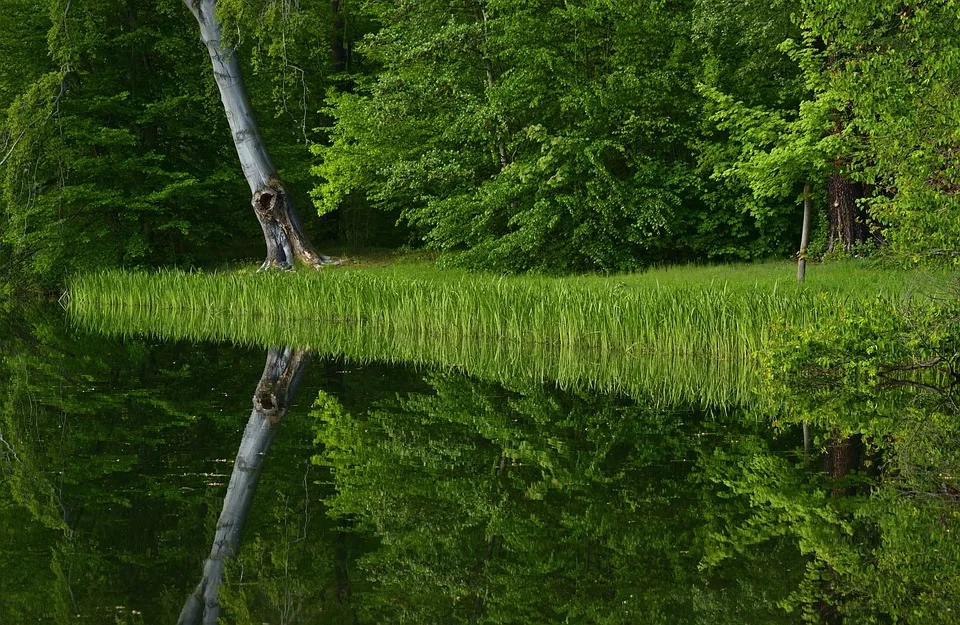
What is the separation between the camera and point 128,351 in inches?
435

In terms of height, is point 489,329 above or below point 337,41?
below

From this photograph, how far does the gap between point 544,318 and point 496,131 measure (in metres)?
6.66

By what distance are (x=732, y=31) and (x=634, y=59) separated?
1.89 m

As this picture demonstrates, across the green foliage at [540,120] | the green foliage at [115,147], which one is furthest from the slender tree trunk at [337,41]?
the green foliage at [540,120]

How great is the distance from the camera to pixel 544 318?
1106 centimetres

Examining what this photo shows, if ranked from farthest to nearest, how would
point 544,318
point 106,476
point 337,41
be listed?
point 337,41 → point 544,318 → point 106,476

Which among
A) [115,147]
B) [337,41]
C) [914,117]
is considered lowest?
[914,117]

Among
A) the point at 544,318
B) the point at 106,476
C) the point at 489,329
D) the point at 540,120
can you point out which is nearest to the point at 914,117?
the point at 544,318

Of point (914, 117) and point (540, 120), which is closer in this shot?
point (914, 117)

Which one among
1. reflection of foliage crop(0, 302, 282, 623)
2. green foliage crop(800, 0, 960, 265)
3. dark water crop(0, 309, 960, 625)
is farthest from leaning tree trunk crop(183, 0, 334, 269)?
green foliage crop(800, 0, 960, 265)

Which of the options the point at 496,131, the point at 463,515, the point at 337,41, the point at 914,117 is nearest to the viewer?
the point at 463,515

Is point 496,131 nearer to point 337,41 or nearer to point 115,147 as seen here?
point 115,147

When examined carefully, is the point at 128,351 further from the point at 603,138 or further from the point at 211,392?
the point at 603,138

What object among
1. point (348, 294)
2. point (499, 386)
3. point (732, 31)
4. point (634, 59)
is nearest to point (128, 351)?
point (348, 294)
